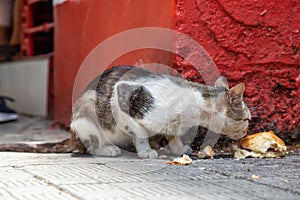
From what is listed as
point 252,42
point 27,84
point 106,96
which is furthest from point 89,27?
point 27,84

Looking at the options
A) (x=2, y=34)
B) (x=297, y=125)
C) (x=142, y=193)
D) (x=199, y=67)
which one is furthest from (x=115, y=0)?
(x=2, y=34)

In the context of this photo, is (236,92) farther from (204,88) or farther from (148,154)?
(148,154)

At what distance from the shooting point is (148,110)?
332 cm

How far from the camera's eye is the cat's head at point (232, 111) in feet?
11.2

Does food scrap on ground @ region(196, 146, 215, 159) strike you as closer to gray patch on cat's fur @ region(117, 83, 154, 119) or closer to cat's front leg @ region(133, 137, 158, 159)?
cat's front leg @ region(133, 137, 158, 159)

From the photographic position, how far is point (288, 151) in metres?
3.76

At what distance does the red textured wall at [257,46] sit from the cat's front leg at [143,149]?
557 millimetres

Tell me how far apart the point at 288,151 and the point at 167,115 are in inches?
36.9

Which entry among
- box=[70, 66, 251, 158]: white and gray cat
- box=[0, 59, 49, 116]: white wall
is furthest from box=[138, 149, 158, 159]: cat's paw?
box=[0, 59, 49, 116]: white wall

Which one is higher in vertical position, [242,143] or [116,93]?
[116,93]

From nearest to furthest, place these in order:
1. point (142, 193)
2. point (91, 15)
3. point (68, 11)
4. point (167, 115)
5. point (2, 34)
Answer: point (142, 193)
point (167, 115)
point (91, 15)
point (68, 11)
point (2, 34)

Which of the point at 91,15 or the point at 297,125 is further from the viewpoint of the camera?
the point at 91,15

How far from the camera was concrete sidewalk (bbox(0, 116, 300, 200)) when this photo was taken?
2.34 meters

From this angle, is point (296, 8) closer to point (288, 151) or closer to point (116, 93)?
point (288, 151)
